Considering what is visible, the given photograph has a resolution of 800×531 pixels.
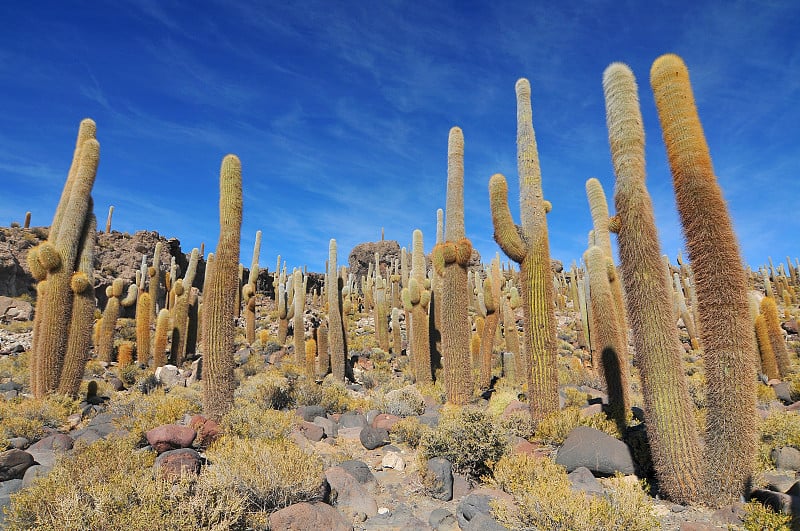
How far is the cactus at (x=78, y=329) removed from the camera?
1096 centimetres

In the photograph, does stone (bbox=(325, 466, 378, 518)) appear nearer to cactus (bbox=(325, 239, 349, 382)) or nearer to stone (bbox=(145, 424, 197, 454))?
stone (bbox=(145, 424, 197, 454))

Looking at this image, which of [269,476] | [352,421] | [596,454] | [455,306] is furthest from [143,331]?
[596,454]

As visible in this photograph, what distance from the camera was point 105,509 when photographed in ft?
13.5

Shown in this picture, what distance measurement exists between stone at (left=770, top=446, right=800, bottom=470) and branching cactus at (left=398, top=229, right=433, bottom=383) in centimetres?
858

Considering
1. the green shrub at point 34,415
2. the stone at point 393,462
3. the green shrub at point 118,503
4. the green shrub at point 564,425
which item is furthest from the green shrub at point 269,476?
the green shrub at point 34,415

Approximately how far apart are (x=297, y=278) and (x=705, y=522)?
18.7 meters

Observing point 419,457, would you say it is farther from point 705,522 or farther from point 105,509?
point 105,509

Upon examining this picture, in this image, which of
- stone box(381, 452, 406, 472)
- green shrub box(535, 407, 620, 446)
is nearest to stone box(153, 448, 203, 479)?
stone box(381, 452, 406, 472)

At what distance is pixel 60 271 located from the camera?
11078 millimetres

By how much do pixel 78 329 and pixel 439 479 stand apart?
31.8 feet

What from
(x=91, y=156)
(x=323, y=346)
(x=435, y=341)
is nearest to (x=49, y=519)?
(x=91, y=156)

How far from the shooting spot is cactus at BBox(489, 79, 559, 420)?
28.1 ft

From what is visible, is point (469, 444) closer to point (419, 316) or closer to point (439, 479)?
point (439, 479)

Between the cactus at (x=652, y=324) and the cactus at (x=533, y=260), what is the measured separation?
2363 mm
